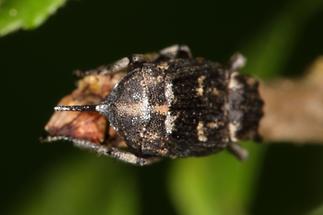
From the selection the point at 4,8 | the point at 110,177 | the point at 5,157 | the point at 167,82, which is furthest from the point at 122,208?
the point at 4,8

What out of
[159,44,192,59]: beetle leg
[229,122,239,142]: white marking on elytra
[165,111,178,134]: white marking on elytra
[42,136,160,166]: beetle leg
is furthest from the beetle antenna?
[229,122,239,142]: white marking on elytra

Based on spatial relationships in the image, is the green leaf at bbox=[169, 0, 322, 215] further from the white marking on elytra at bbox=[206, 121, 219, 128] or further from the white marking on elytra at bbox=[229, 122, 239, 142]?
the white marking on elytra at bbox=[206, 121, 219, 128]

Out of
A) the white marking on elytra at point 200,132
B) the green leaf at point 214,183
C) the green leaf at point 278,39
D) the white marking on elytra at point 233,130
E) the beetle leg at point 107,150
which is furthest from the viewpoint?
the green leaf at point 278,39

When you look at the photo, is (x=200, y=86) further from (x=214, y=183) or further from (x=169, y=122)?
(x=214, y=183)

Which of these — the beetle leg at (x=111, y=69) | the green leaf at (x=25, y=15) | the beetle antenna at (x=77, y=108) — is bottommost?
the beetle antenna at (x=77, y=108)

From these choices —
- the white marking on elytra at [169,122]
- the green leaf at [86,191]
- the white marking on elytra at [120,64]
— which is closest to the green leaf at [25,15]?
the white marking on elytra at [120,64]

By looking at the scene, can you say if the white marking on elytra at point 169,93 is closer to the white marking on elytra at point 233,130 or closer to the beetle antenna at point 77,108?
the beetle antenna at point 77,108

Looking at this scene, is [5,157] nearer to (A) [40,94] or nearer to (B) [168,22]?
(A) [40,94]
